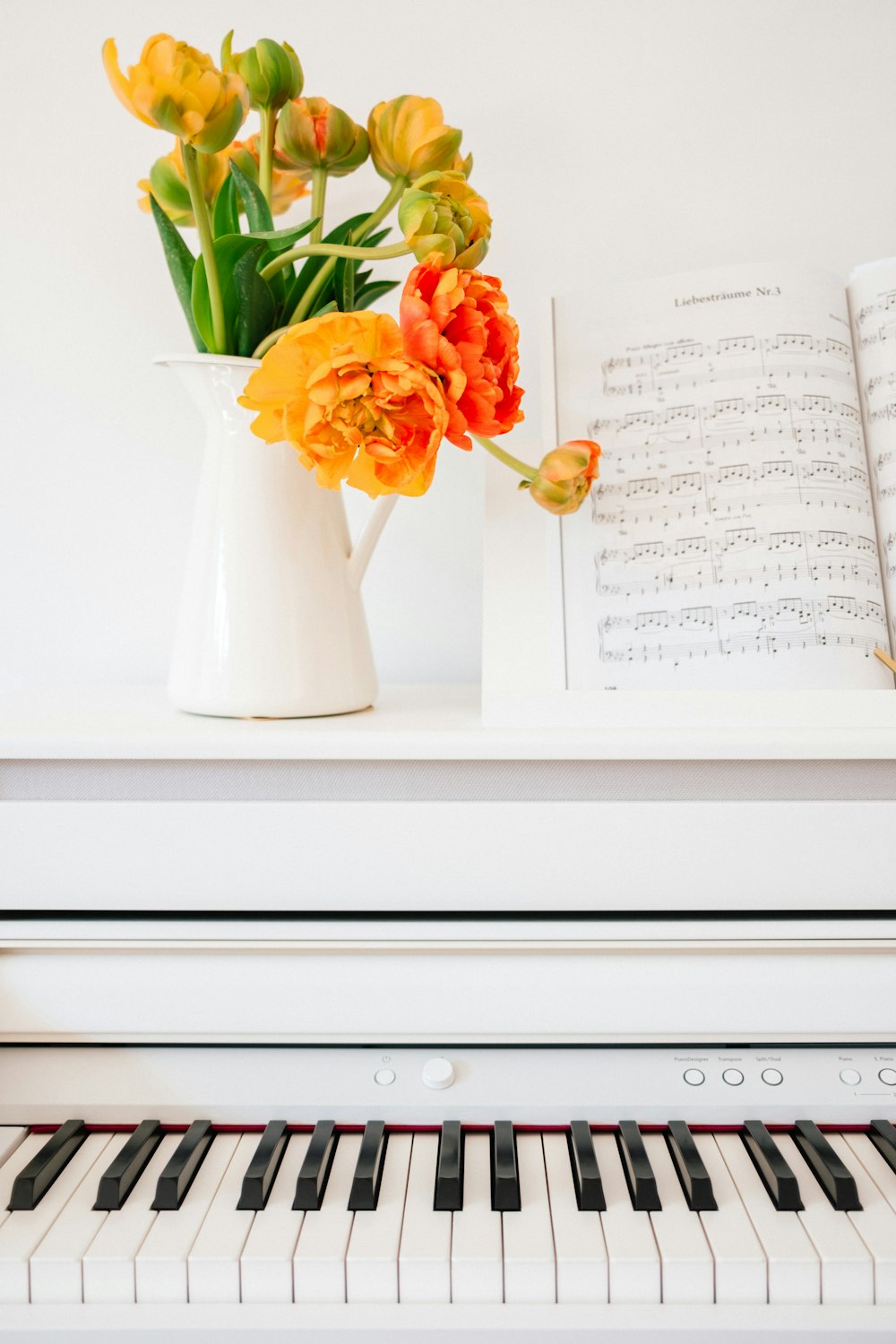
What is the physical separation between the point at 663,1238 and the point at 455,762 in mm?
347

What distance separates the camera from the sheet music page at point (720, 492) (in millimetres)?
850

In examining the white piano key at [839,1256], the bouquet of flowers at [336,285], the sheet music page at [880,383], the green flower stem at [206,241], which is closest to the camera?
the white piano key at [839,1256]

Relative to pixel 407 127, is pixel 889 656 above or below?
below

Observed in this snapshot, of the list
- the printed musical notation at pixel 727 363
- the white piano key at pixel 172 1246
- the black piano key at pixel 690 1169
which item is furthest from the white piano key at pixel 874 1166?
the printed musical notation at pixel 727 363

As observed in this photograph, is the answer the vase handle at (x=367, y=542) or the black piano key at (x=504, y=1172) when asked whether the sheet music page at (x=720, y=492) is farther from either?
the black piano key at (x=504, y=1172)

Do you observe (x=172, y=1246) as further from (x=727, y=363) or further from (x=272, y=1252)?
(x=727, y=363)

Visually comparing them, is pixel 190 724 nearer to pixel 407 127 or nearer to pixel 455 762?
pixel 455 762

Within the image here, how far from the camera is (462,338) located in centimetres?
71

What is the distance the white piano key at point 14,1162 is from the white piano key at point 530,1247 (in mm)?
343

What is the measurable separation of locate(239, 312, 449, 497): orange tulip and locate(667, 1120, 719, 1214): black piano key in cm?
52

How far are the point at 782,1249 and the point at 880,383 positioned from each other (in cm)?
78

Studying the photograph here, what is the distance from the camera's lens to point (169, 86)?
0.72m

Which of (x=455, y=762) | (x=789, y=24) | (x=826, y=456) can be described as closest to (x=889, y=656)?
(x=826, y=456)

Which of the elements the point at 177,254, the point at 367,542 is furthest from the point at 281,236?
the point at 367,542
